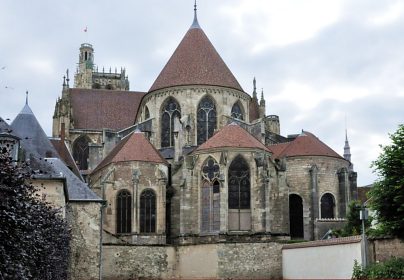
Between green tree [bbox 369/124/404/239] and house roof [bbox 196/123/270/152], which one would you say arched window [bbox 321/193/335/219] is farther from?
green tree [bbox 369/124/404/239]

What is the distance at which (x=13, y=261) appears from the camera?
1043cm

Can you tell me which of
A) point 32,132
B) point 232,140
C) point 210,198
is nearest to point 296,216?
point 210,198

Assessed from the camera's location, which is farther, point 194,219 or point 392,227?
point 194,219

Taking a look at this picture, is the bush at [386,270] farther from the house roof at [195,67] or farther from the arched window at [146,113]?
the arched window at [146,113]

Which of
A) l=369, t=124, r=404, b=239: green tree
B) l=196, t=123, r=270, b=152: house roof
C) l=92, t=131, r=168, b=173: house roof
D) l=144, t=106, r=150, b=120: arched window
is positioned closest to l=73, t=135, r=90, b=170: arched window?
l=144, t=106, r=150, b=120: arched window

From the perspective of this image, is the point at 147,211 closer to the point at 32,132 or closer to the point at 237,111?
the point at 32,132

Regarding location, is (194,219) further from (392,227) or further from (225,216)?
(392,227)

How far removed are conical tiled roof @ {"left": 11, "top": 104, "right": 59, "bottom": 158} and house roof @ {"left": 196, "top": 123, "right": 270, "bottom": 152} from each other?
9639 millimetres

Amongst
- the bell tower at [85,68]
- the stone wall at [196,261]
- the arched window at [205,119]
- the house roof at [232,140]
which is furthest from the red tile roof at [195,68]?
the bell tower at [85,68]

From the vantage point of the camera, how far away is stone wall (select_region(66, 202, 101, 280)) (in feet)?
100

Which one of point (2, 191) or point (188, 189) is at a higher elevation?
point (188, 189)

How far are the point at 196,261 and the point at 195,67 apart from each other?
1653cm

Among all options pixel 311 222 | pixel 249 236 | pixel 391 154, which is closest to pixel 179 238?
pixel 249 236

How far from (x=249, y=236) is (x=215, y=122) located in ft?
36.4
